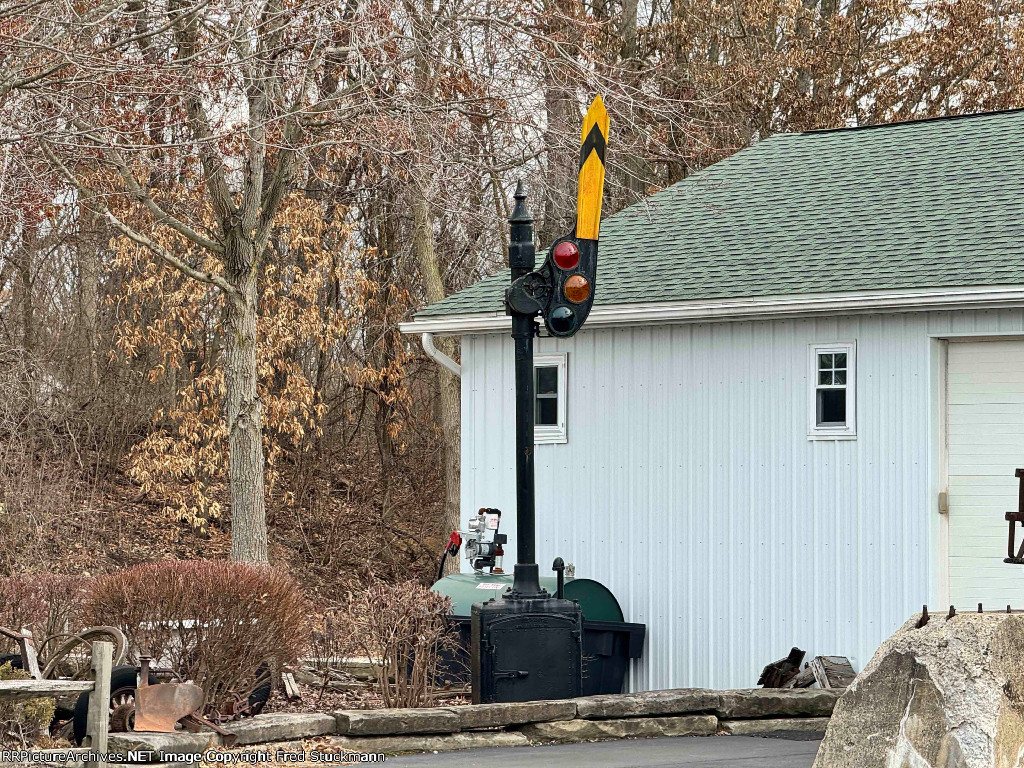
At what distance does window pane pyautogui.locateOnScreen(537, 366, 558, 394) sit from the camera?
14.9 meters

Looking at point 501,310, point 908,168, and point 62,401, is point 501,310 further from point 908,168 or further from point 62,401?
point 62,401

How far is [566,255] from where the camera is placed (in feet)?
35.4

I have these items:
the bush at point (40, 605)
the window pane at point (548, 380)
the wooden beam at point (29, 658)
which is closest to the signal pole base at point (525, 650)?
the wooden beam at point (29, 658)

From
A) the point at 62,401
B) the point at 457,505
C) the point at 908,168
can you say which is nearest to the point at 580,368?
the point at 908,168

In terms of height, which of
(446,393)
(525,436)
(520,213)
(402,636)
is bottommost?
(402,636)

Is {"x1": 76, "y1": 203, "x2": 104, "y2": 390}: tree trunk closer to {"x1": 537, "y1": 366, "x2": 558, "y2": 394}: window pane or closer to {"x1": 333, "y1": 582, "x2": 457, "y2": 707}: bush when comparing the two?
{"x1": 537, "y1": 366, "x2": 558, "y2": 394}: window pane

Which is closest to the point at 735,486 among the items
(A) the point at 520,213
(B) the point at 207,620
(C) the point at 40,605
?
(A) the point at 520,213

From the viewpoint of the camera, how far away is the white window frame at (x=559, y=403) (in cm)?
1478

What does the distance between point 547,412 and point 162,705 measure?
6626 millimetres

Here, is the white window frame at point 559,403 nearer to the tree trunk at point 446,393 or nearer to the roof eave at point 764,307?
the roof eave at point 764,307

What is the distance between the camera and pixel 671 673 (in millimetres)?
13961

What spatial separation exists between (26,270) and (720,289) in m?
15.1

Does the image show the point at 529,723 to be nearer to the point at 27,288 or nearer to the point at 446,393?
the point at 446,393

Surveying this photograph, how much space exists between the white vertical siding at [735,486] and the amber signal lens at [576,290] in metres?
3.31
